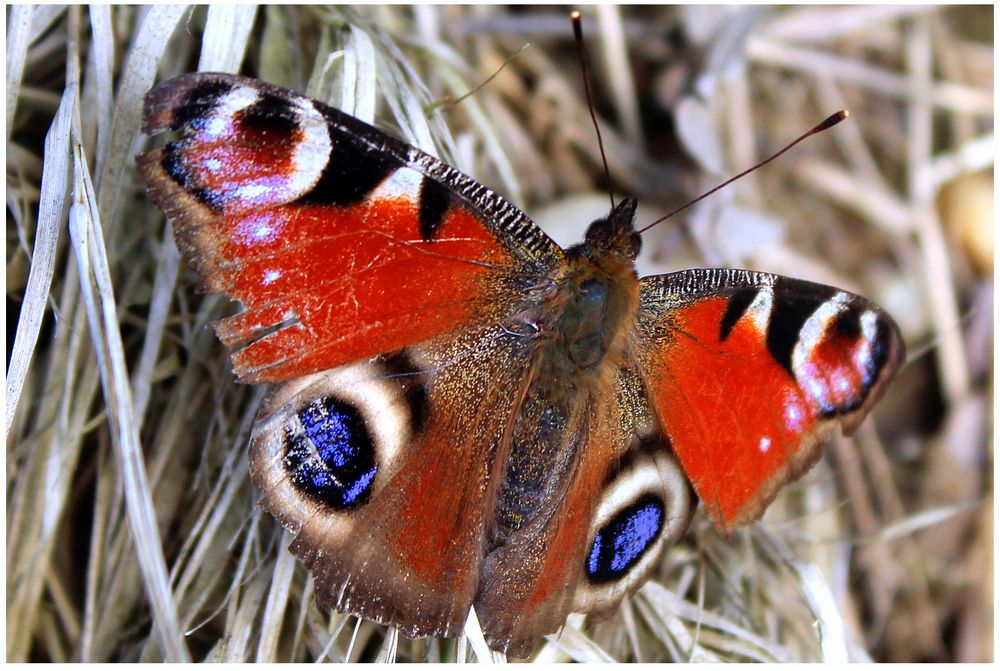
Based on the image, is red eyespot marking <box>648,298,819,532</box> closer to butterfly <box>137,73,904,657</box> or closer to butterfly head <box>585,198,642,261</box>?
butterfly <box>137,73,904,657</box>

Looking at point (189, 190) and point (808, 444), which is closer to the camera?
point (189, 190)

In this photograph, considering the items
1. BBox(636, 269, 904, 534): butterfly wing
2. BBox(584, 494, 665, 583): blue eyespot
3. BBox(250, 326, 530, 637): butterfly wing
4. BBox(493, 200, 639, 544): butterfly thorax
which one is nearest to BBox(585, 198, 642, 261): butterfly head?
BBox(493, 200, 639, 544): butterfly thorax

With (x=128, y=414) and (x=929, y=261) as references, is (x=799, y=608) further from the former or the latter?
(x=128, y=414)

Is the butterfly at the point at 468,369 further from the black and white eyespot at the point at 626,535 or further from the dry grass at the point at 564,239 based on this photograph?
the dry grass at the point at 564,239

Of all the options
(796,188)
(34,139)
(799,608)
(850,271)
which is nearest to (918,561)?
(799,608)

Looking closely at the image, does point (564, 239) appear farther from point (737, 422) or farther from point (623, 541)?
point (623, 541)

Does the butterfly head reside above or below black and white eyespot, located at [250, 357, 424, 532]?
above

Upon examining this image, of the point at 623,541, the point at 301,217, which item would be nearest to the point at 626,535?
the point at 623,541

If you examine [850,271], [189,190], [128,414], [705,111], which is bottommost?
[128,414]
